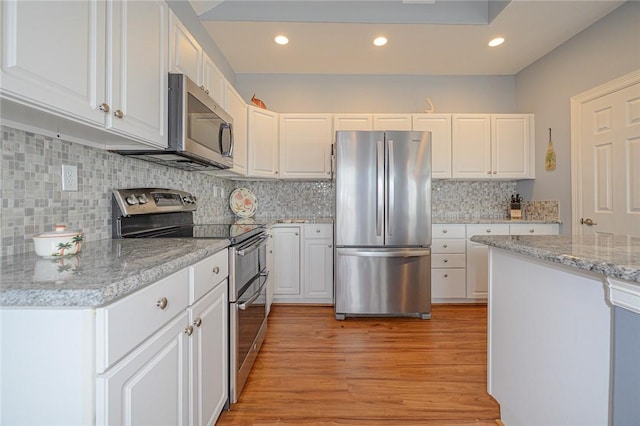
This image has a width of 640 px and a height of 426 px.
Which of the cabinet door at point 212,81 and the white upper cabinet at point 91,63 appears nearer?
the white upper cabinet at point 91,63

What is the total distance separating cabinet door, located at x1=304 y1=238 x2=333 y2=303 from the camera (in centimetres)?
313

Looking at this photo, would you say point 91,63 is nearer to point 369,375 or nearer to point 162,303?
point 162,303

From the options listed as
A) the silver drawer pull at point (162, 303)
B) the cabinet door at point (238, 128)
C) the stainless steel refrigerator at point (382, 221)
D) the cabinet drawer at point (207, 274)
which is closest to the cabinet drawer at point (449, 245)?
the stainless steel refrigerator at point (382, 221)

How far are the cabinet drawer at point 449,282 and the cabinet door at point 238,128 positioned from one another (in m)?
2.30

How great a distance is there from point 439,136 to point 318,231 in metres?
1.78

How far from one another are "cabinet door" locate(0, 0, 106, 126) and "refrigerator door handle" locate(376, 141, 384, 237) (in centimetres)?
214

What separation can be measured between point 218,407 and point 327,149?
265cm

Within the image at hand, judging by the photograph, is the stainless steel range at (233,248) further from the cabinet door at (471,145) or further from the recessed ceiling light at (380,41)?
the cabinet door at (471,145)

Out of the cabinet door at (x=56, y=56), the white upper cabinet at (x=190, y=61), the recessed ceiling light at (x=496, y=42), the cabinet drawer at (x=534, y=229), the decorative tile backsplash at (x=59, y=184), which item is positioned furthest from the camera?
the cabinet drawer at (x=534, y=229)

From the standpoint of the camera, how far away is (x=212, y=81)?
2.20 meters

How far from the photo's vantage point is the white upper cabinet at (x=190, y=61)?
1623 mm

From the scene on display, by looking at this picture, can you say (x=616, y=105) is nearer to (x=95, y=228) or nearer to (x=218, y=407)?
(x=218, y=407)

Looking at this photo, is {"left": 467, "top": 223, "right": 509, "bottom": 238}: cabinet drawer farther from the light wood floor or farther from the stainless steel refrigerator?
the light wood floor

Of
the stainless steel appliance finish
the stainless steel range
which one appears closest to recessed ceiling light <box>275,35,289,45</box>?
the stainless steel appliance finish
